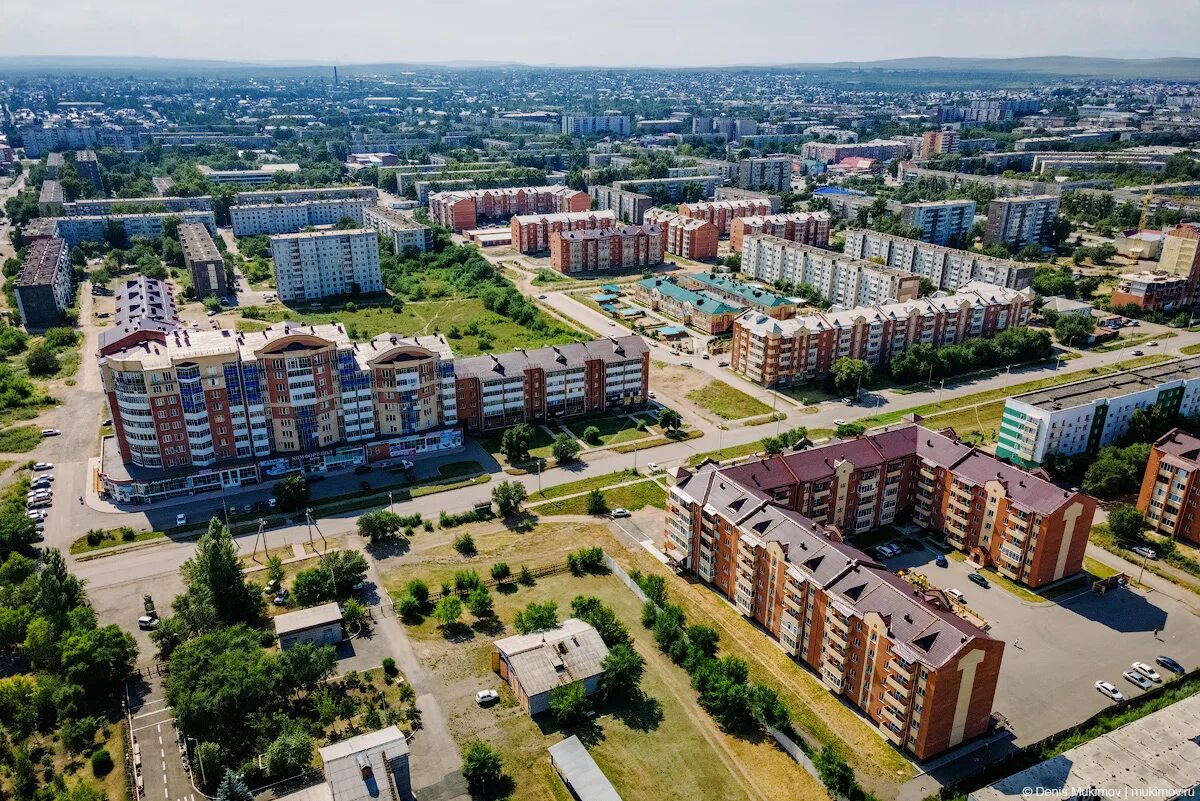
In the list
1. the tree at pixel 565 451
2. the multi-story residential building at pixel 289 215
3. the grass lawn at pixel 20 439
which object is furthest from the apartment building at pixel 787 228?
the grass lawn at pixel 20 439

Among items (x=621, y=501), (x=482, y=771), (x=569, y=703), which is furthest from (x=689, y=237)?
(x=482, y=771)

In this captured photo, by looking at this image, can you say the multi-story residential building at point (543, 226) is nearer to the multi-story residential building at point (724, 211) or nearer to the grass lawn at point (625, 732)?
the multi-story residential building at point (724, 211)

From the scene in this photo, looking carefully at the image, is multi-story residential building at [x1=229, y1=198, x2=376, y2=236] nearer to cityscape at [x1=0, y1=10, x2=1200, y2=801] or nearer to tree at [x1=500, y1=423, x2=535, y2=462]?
cityscape at [x1=0, y1=10, x2=1200, y2=801]

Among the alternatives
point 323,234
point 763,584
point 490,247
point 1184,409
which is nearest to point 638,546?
point 763,584

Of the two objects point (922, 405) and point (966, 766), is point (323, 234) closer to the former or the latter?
point (922, 405)

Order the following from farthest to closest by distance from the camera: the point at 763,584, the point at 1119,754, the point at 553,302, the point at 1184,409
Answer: the point at 553,302 → the point at 1184,409 → the point at 763,584 → the point at 1119,754
